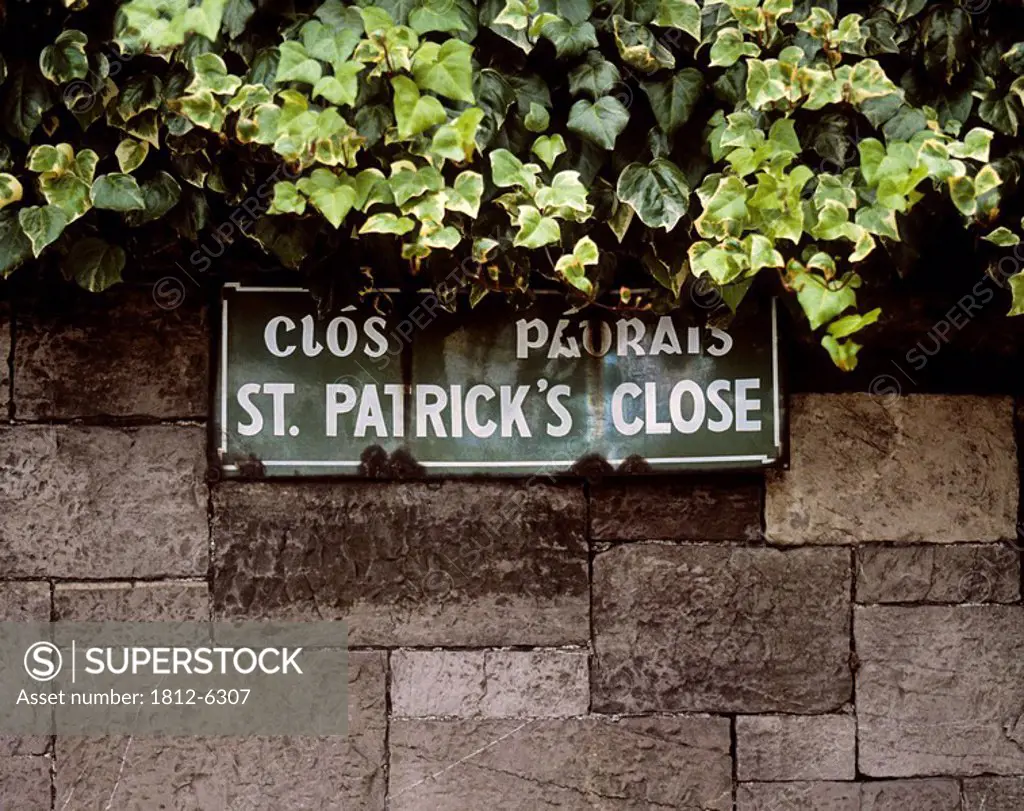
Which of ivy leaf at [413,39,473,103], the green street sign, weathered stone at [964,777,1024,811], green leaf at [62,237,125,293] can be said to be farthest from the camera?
weathered stone at [964,777,1024,811]

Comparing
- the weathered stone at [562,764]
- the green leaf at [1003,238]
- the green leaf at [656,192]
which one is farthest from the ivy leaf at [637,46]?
the weathered stone at [562,764]

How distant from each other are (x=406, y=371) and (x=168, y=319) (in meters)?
0.56

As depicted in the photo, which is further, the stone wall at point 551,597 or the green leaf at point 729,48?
the stone wall at point 551,597

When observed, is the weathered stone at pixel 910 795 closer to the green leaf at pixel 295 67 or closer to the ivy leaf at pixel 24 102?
the green leaf at pixel 295 67

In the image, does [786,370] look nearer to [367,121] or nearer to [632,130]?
[632,130]

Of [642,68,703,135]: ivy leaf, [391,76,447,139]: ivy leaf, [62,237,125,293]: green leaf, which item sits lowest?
[62,237,125,293]: green leaf

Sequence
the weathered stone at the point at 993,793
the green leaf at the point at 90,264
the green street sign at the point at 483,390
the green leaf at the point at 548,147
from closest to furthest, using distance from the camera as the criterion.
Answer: the green leaf at the point at 548,147
the green leaf at the point at 90,264
the green street sign at the point at 483,390
the weathered stone at the point at 993,793

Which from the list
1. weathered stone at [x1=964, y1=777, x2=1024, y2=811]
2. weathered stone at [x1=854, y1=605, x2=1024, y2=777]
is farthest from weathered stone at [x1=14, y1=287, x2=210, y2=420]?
weathered stone at [x1=964, y1=777, x2=1024, y2=811]

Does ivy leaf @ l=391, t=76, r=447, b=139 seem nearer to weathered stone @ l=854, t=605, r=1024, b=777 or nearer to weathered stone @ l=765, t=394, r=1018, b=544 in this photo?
weathered stone @ l=765, t=394, r=1018, b=544

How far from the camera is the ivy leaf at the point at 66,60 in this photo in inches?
74.1

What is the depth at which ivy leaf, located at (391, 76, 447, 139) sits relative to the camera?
6.02 feet

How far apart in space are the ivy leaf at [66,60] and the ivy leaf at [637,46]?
1013 mm

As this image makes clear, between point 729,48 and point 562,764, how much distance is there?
159 centimetres

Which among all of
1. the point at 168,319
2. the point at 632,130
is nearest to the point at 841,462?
the point at 632,130
